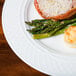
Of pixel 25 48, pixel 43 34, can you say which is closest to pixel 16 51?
pixel 25 48

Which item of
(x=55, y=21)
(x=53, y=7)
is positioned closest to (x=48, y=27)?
(x=55, y=21)

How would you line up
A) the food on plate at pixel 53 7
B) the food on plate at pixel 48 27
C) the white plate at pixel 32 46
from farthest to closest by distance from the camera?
the food on plate at pixel 53 7, the food on plate at pixel 48 27, the white plate at pixel 32 46

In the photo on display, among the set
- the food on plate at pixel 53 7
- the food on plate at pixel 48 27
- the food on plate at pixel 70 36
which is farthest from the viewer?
the food on plate at pixel 53 7

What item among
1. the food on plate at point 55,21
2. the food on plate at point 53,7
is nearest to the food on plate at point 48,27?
the food on plate at point 55,21

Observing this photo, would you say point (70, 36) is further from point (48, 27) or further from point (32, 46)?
point (32, 46)

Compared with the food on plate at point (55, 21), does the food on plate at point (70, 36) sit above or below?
below

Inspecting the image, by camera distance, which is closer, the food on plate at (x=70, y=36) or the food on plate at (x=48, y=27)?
the food on plate at (x=70, y=36)

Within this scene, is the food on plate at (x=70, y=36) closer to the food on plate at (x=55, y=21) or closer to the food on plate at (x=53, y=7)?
the food on plate at (x=55, y=21)

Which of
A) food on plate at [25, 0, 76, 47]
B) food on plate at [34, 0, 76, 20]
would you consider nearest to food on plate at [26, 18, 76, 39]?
food on plate at [25, 0, 76, 47]
